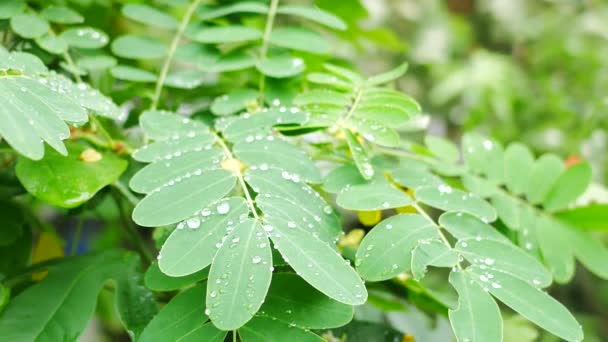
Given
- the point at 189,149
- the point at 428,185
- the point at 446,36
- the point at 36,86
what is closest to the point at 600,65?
the point at 446,36

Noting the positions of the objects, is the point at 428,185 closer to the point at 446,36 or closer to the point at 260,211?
the point at 260,211

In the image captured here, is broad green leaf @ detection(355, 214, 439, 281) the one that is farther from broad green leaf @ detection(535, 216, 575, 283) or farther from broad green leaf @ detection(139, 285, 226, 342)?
broad green leaf @ detection(535, 216, 575, 283)

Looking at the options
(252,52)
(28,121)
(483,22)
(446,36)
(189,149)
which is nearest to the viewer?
(28,121)

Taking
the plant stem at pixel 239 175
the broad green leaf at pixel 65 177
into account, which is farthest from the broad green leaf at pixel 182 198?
the broad green leaf at pixel 65 177

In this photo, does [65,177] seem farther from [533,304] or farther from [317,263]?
A: [533,304]

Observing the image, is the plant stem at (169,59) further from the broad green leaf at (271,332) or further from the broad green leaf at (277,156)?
the broad green leaf at (271,332)

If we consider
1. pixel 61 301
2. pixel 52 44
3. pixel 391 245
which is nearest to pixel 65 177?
pixel 61 301
